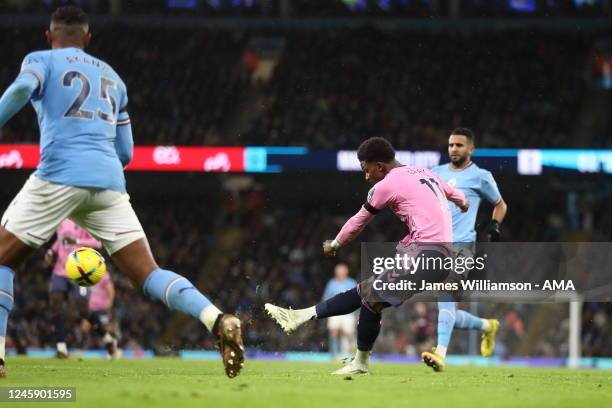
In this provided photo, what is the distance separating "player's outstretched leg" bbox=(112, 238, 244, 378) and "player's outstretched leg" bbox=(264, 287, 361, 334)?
247cm

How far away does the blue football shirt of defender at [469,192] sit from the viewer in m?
10.8

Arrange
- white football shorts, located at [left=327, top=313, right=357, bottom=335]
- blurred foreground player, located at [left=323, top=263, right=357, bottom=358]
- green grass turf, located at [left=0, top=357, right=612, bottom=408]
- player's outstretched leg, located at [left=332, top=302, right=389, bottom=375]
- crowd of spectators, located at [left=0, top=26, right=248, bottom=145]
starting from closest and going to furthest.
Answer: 1. green grass turf, located at [left=0, top=357, right=612, bottom=408]
2. player's outstretched leg, located at [left=332, top=302, right=389, bottom=375]
3. blurred foreground player, located at [left=323, top=263, right=357, bottom=358]
4. white football shorts, located at [left=327, top=313, right=357, bottom=335]
5. crowd of spectators, located at [left=0, top=26, right=248, bottom=145]

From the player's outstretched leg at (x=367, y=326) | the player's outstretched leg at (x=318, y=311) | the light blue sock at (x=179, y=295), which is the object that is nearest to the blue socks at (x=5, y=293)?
the light blue sock at (x=179, y=295)

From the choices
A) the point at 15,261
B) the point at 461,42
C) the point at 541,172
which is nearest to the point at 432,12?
the point at 461,42

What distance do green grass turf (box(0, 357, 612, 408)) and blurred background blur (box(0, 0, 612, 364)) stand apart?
9.56 metres

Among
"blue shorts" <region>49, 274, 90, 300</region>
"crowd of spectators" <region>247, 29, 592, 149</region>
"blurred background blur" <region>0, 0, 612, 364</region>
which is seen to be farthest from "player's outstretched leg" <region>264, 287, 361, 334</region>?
"crowd of spectators" <region>247, 29, 592, 149</region>

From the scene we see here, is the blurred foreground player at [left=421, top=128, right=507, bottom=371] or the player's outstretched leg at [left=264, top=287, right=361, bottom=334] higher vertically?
the blurred foreground player at [left=421, top=128, right=507, bottom=371]

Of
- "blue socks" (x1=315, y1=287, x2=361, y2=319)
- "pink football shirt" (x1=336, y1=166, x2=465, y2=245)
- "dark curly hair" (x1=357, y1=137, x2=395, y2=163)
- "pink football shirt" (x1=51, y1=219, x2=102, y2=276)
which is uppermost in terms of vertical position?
"dark curly hair" (x1=357, y1=137, x2=395, y2=163)

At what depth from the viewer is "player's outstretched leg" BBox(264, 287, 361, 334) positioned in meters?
9.12

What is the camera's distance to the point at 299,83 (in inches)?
1033

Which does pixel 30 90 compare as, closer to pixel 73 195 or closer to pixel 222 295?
pixel 73 195

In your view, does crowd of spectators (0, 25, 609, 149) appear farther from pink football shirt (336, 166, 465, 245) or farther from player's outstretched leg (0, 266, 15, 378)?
player's outstretched leg (0, 266, 15, 378)

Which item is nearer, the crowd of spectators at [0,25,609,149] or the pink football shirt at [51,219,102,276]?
the pink football shirt at [51,219,102,276]

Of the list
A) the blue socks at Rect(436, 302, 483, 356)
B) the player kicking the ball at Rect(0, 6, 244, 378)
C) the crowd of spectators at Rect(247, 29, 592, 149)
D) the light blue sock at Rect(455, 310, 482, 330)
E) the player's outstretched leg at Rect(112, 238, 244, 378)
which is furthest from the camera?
the crowd of spectators at Rect(247, 29, 592, 149)
